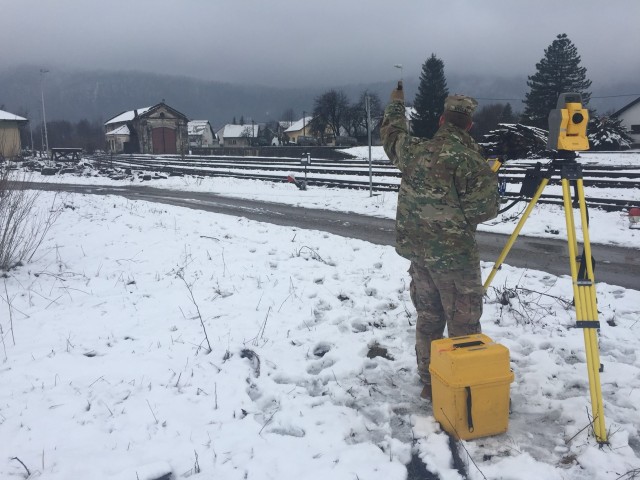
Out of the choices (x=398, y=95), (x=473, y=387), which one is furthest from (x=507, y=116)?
(x=473, y=387)

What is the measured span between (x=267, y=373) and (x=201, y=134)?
115765 millimetres

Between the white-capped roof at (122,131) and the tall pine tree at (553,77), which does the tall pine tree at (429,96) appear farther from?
the white-capped roof at (122,131)

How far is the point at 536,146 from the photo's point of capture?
3588 millimetres

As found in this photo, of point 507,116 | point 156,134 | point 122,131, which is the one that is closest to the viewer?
point 507,116

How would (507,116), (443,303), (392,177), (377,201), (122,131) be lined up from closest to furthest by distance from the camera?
(443,303) < (377,201) < (392,177) < (507,116) < (122,131)

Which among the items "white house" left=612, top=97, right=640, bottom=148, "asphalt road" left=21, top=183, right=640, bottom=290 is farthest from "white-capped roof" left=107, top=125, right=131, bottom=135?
"white house" left=612, top=97, right=640, bottom=148

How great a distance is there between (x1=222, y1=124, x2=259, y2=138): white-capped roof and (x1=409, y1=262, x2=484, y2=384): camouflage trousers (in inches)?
4716

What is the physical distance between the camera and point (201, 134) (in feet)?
372

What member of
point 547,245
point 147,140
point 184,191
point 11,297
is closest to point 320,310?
point 11,297

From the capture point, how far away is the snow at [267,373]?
3.01 metres

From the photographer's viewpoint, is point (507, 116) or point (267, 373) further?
point (507, 116)

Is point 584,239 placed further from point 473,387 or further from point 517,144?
point 473,387

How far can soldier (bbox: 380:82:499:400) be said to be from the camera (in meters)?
3.30

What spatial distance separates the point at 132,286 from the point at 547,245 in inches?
302
